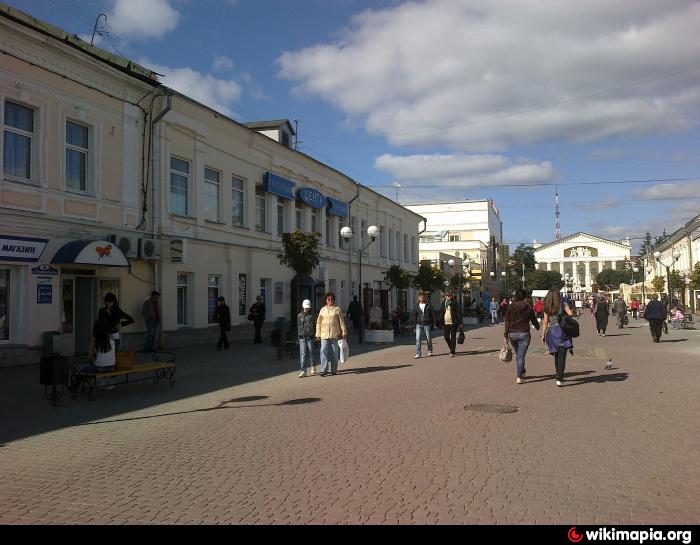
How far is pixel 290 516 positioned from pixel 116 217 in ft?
49.4

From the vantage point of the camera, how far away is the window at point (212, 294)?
22572 millimetres

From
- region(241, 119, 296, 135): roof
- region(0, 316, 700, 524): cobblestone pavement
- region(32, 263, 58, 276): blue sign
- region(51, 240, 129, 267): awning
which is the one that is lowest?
region(0, 316, 700, 524): cobblestone pavement

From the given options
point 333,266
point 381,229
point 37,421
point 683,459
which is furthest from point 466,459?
point 381,229

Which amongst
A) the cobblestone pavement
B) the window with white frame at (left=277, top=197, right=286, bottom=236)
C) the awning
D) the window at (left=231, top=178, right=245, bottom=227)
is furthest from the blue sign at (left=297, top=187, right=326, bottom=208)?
the cobblestone pavement

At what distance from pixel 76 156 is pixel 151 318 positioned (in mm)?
4909

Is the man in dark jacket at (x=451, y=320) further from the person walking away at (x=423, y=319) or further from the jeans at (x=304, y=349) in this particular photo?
the jeans at (x=304, y=349)

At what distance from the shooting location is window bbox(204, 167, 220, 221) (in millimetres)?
22797

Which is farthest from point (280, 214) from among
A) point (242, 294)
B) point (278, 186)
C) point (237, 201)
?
point (242, 294)

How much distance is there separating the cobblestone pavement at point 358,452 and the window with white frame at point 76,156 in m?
6.40

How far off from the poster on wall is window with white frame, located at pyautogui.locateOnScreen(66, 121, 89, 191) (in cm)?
847

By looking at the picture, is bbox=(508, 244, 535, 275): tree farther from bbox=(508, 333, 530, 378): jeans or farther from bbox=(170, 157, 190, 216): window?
bbox=(508, 333, 530, 378): jeans

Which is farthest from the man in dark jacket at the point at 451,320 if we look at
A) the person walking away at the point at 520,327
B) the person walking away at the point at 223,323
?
the person walking away at the point at 223,323

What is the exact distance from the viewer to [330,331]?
1302 cm
